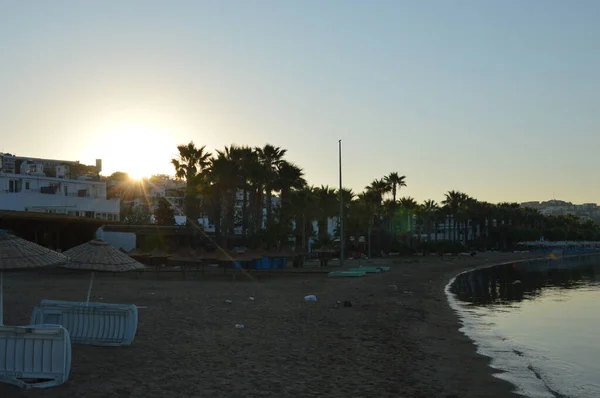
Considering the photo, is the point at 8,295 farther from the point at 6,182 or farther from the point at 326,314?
the point at 6,182

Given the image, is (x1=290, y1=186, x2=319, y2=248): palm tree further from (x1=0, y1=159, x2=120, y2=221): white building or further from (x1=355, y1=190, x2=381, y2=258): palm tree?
(x1=0, y1=159, x2=120, y2=221): white building

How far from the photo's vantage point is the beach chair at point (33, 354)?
8.95 metres

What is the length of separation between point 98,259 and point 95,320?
135 centimetres

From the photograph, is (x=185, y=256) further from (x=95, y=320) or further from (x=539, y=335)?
(x=95, y=320)

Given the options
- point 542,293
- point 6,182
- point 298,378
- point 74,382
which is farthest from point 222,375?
point 6,182

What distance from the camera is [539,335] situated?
22.2 m

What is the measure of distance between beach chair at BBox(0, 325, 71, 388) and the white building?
156 feet

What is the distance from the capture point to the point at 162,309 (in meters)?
20.6

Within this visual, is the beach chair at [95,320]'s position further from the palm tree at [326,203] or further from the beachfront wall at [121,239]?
the palm tree at [326,203]

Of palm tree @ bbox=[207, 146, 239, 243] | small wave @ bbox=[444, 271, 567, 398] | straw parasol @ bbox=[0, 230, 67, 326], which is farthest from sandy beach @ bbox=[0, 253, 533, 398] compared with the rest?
palm tree @ bbox=[207, 146, 239, 243]

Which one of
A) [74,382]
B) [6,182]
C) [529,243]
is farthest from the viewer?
[529,243]

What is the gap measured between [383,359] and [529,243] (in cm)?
15506

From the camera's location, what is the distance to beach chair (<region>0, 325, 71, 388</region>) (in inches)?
352

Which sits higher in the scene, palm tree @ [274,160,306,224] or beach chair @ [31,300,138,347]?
palm tree @ [274,160,306,224]
